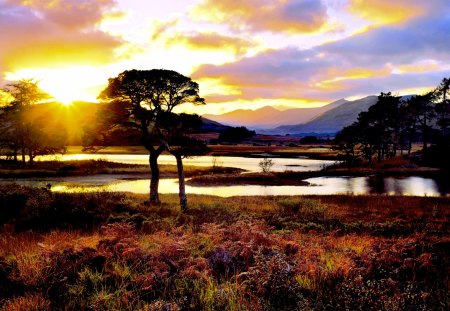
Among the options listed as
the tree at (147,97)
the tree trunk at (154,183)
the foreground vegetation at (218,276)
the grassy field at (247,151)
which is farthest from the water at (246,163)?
the foreground vegetation at (218,276)

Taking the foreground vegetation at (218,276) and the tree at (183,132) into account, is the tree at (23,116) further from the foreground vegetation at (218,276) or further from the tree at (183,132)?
the foreground vegetation at (218,276)

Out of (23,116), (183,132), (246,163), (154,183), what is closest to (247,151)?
(246,163)

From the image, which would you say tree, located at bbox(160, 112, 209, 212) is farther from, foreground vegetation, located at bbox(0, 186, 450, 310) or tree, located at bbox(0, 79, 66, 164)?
tree, located at bbox(0, 79, 66, 164)

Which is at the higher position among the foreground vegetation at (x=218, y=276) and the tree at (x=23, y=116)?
the tree at (x=23, y=116)

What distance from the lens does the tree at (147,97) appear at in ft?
89.9

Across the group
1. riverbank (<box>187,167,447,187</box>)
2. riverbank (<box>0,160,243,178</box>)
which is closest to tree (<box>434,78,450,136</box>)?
riverbank (<box>187,167,447,187</box>)

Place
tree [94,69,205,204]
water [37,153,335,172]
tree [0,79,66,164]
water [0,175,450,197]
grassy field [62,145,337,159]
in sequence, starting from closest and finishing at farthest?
tree [94,69,205,204], water [0,175,450,197], tree [0,79,66,164], water [37,153,335,172], grassy field [62,145,337,159]

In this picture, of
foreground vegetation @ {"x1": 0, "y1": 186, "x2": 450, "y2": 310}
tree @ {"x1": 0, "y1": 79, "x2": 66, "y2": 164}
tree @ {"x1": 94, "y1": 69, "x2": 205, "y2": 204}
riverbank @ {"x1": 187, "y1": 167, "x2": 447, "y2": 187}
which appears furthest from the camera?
tree @ {"x1": 0, "y1": 79, "x2": 66, "y2": 164}

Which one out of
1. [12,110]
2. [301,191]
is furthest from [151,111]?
[12,110]

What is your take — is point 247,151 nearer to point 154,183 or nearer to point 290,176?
point 290,176

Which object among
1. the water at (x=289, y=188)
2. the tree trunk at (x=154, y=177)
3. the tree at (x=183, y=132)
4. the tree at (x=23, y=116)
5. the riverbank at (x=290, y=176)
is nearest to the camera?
the tree at (x=183, y=132)

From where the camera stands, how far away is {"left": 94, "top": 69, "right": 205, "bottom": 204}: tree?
2739 cm

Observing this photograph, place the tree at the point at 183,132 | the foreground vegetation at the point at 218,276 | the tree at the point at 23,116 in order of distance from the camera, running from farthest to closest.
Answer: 1. the tree at the point at 23,116
2. the tree at the point at 183,132
3. the foreground vegetation at the point at 218,276

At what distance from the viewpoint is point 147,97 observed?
2784 cm
